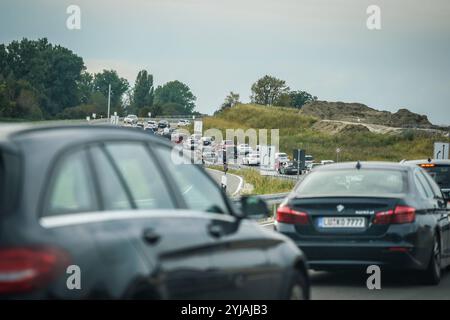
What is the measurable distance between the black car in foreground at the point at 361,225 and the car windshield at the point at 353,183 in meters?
0.01

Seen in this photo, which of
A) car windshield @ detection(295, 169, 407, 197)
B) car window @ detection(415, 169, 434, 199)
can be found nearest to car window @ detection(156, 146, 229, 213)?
car windshield @ detection(295, 169, 407, 197)

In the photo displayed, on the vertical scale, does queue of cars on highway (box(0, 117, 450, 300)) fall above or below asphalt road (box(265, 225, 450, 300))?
above

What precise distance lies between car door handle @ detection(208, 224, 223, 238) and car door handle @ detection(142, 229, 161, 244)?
75 centimetres

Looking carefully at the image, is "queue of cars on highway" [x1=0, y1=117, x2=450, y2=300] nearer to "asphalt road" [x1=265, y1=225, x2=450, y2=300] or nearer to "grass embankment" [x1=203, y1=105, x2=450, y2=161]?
"asphalt road" [x1=265, y1=225, x2=450, y2=300]

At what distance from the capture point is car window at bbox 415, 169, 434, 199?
14.1m

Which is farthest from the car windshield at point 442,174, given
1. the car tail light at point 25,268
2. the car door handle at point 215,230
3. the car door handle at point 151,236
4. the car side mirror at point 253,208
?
the car tail light at point 25,268

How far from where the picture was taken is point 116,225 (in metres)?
5.41

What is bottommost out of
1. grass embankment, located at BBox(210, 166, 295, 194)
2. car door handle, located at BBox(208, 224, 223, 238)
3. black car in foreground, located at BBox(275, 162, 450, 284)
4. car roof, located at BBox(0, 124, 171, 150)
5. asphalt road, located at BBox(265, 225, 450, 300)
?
grass embankment, located at BBox(210, 166, 295, 194)

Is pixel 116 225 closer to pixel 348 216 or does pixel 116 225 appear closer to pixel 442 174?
pixel 348 216

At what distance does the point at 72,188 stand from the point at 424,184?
9.51m

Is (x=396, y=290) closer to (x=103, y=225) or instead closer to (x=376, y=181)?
(x=376, y=181)

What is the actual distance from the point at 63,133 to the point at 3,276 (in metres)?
1.04

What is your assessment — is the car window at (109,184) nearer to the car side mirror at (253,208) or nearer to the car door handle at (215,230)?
the car door handle at (215,230)
